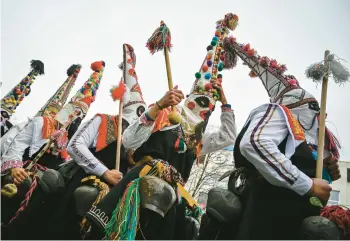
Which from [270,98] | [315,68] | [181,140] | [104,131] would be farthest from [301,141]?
[104,131]

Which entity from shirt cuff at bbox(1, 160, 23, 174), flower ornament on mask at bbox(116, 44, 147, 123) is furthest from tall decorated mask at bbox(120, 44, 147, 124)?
shirt cuff at bbox(1, 160, 23, 174)

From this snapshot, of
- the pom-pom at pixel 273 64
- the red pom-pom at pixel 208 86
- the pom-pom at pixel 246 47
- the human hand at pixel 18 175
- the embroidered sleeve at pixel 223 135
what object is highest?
the pom-pom at pixel 246 47

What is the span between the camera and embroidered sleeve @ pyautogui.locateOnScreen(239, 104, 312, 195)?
2.30 metres

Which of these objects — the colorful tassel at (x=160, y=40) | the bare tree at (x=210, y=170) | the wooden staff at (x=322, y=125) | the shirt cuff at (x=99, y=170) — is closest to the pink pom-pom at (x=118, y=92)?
the colorful tassel at (x=160, y=40)

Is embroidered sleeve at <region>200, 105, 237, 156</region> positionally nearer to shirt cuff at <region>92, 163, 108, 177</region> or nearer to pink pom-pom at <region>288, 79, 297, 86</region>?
pink pom-pom at <region>288, 79, 297, 86</region>

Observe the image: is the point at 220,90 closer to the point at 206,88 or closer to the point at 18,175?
the point at 206,88

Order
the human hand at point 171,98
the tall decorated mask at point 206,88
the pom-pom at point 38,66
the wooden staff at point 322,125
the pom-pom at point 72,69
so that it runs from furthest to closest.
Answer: the pom-pom at point 72,69, the pom-pom at point 38,66, the tall decorated mask at point 206,88, the human hand at point 171,98, the wooden staff at point 322,125

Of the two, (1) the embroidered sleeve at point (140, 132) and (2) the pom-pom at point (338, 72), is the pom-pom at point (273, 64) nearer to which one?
(2) the pom-pom at point (338, 72)

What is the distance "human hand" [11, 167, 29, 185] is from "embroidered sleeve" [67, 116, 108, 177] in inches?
24.8

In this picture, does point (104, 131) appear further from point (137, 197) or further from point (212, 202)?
point (212, 202)

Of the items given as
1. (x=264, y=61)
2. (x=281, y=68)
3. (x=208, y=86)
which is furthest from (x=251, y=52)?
(x=208, y=86)

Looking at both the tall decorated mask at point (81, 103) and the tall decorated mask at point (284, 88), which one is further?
the tall decorated mask at point (81, 103)

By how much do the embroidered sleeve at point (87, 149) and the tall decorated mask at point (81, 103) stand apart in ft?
5.12

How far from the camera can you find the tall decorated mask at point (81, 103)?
543cm
